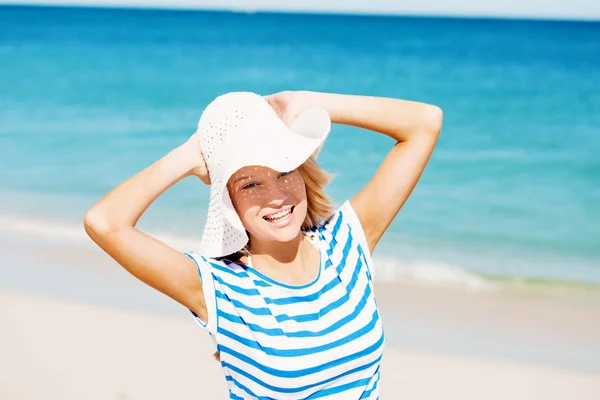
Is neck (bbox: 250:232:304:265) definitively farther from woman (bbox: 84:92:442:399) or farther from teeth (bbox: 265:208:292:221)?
teeth (bbox: 265:208:292:221)

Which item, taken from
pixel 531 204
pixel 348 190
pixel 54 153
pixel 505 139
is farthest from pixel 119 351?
pixel 505 139

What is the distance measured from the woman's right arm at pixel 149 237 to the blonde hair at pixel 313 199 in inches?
8.3

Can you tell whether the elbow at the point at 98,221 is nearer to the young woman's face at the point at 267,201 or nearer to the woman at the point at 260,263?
the woman at the point at 260,263

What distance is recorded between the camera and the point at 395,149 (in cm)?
314

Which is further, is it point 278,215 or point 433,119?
point 433,119

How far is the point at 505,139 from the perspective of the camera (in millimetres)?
16406

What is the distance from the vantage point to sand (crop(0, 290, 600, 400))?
6016mm

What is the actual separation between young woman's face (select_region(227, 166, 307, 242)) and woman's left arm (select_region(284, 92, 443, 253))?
450mm

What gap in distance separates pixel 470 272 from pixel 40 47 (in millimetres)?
33492

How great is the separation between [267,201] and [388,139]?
12.5m

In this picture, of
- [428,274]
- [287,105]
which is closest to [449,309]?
[428,274]

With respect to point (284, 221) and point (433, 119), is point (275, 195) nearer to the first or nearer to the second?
point (284, 221)

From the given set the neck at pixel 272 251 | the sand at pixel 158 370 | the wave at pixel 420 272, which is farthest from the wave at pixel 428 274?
the neck at pixel 272 251

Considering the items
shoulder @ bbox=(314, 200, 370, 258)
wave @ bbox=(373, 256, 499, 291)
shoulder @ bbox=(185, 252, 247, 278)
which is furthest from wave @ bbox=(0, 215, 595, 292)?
shoulder @ bbox=(185, 252, 247, 278)
